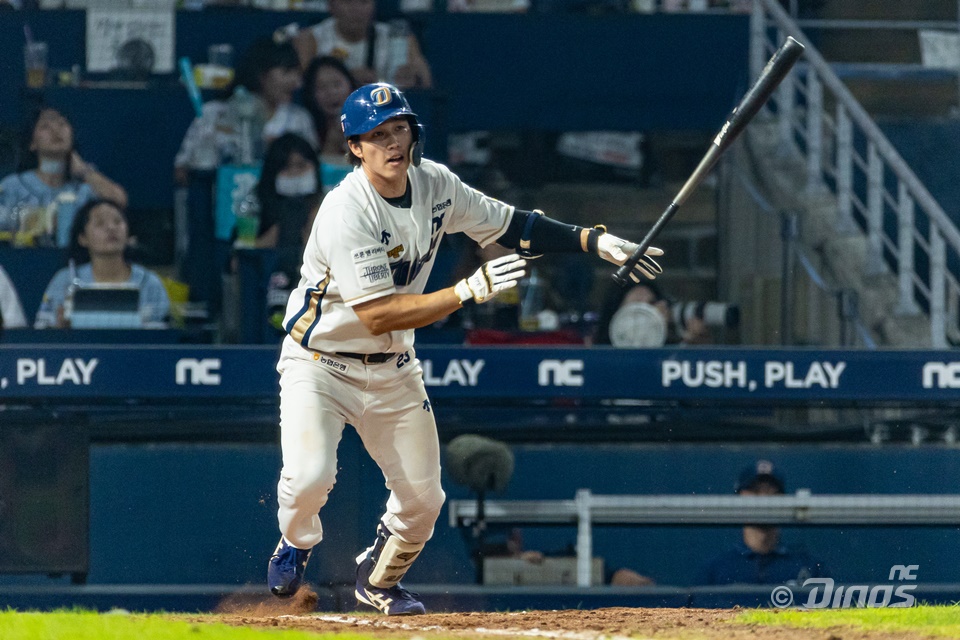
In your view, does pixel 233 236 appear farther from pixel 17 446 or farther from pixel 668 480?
pixel 668 480

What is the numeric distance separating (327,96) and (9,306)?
1.78 m

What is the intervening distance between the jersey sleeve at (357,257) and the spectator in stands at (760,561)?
1748 millimetres

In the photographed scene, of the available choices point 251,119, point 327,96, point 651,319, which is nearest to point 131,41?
point 251,119

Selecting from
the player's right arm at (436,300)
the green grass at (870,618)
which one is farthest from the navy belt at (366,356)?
the green grass at (870,618)

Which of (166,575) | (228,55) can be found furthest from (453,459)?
(228,55)

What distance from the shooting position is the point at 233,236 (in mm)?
6719

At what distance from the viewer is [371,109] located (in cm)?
393

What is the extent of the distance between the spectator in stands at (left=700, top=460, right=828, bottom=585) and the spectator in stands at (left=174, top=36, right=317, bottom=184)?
2.98 m

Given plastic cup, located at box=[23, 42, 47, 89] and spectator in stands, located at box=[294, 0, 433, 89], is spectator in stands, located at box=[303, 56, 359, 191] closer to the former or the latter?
spectator in stands, located at box=[294, 0, 433, 89]

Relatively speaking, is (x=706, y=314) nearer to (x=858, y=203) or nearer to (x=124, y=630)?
(x=858, y=203)

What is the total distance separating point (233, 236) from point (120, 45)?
1314 mm

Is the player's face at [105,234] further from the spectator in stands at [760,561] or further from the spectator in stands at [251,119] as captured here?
the spectator in stands at [760,561]

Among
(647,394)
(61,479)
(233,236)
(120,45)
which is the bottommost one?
(61,479)

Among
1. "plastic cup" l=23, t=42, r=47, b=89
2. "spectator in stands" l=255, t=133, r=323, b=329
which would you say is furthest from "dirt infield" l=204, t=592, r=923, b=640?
"plastic cup" l=23, t=42, r=47, b=89
